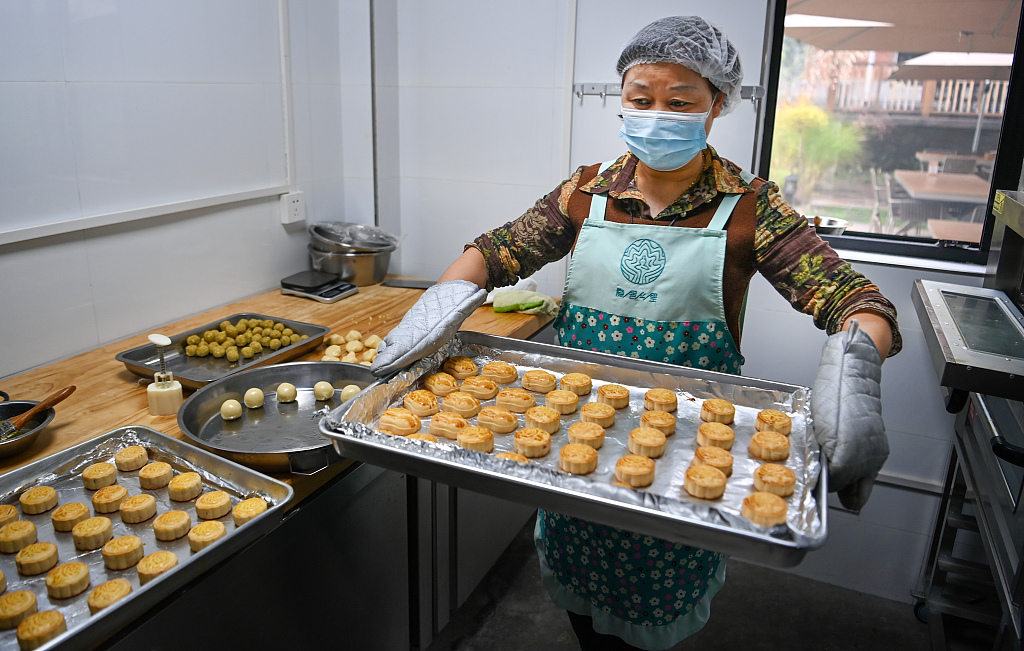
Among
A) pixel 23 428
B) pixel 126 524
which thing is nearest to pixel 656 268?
pixel 126 524

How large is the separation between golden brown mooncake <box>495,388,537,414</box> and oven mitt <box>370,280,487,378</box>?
0.18 meters

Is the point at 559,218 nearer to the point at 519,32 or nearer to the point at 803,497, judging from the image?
the point at 803,497

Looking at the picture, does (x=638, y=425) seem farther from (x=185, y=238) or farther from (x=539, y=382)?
(x=185, y=238)

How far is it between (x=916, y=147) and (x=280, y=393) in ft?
7.90

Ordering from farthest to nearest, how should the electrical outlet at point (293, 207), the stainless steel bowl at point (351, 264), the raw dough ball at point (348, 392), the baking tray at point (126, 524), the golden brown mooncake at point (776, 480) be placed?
1. the stainless steel bowl at point (351, 264)
2. the electrical outlet at point (293, 207)
3. the raw dough ball at point (348, 392)
4. the golden brown mooncake at point (776, 480)
5. the baking tray at point (126, 524)

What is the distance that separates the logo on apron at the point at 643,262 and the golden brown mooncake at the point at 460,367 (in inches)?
16.8

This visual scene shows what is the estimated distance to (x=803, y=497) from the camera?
3.81 ft

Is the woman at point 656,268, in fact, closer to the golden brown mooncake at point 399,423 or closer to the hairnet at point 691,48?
the hairnet at point 691,48

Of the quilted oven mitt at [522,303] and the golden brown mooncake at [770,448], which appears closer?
the golden brown mooncake at [770,448]

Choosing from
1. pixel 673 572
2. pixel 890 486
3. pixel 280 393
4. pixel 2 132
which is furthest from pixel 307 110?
pixel 890 486

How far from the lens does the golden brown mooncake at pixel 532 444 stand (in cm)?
136

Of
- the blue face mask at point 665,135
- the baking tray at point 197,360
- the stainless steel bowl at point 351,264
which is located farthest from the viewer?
the stainless steel bowl at point 351,264

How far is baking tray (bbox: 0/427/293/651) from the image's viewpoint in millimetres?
1067

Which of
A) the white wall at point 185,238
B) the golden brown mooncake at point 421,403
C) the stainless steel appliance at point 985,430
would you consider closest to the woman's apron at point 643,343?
the golden brown mooncake at point 421,403
